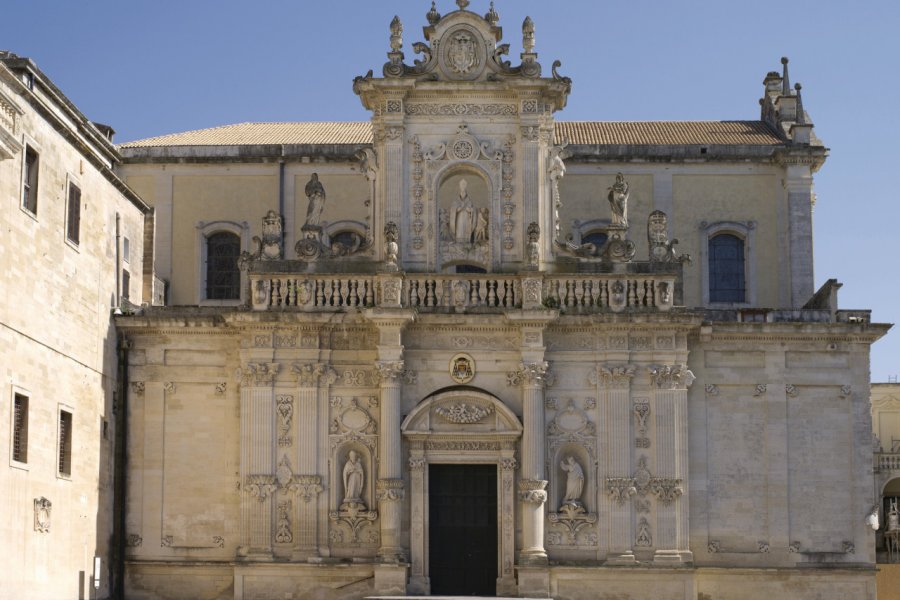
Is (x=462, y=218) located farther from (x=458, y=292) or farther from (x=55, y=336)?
(x=55, y=336)

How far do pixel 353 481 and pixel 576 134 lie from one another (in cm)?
1505

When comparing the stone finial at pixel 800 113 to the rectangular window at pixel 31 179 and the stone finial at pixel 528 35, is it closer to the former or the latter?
the stone finial at pixel 528 35

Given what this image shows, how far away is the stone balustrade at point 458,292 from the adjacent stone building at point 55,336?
12.7 feet

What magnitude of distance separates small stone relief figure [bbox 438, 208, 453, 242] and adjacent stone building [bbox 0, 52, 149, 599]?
297 inches

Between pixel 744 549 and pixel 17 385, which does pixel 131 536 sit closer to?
pixel 17 385

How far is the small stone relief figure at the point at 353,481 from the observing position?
3441 cm

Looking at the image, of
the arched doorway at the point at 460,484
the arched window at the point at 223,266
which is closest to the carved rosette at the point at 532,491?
the arched doorway at the point at 460,484

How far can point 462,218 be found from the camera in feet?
117

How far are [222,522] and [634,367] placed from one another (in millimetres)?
9920

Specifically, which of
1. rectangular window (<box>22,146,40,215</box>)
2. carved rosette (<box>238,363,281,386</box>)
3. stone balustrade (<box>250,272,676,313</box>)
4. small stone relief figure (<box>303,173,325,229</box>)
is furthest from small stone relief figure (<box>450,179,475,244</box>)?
rectangular window (<box>22,146,40,215</box>)

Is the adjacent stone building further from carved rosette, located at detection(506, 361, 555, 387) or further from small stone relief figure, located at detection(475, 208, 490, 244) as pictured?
carved rosette, located at detection(506, 361, 555, 387)

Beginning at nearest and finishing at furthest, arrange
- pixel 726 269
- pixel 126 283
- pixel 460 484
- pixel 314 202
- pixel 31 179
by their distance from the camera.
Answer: pixel 31 179, pixel 460 484, pixel 314 202, pixel 126 283, pixel 726 269

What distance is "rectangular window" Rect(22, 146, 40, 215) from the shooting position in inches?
1175

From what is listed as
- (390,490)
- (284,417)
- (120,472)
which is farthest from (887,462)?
(120,472)
